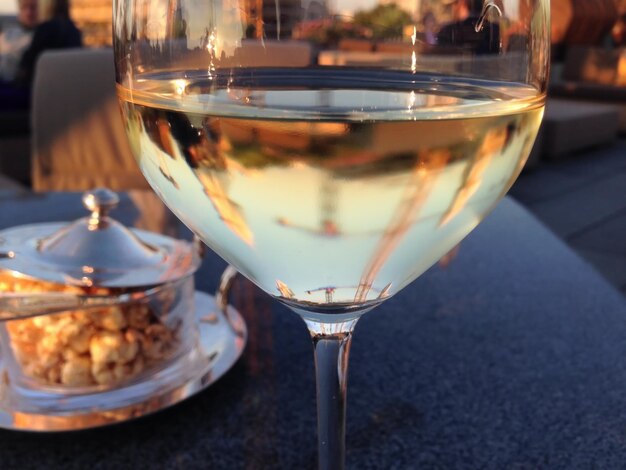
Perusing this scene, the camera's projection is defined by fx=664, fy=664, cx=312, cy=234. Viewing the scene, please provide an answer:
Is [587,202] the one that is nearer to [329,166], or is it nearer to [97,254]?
[97,254]

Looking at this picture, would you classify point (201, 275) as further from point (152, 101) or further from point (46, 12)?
point (46, 12)

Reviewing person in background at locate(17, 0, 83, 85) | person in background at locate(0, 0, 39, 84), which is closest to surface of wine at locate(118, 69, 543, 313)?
person in background at locate(17, 0, 83, 85)

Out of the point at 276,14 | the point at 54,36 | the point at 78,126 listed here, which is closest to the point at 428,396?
the point at 276,14

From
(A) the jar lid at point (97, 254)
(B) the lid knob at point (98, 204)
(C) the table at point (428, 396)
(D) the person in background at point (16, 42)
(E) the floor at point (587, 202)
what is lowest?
(E) the floor at point (587, 202)

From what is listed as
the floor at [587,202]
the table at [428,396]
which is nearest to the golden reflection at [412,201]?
the table at [428,396]

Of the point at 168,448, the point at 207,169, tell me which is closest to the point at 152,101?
the point at 207,169

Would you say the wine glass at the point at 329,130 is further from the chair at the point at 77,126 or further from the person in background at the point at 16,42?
the person in background at the point at 16,42

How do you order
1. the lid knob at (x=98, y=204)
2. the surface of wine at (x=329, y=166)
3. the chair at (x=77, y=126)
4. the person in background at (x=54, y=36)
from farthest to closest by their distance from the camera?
the person in background at (x=54, y=36)
the chair at (x=77, y=126)
the lid knob at (x=98, y=204)
the surface of wine at (x=329, y=166)

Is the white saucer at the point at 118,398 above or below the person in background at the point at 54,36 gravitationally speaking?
below
